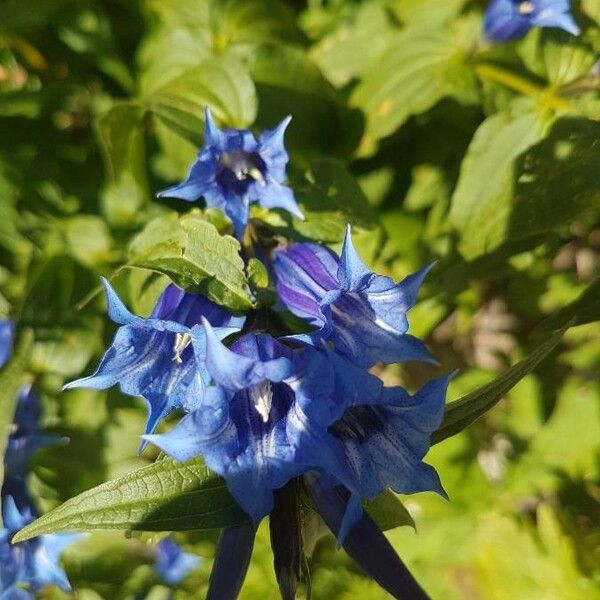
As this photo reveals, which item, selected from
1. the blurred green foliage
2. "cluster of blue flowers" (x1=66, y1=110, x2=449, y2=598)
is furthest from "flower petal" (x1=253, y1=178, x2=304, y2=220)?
"cluster of blue flowers" (x1=66, y1=110, x2=449, y2=598)

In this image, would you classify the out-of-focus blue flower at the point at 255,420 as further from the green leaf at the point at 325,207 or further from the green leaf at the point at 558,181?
the green leaf at the point at 558,181

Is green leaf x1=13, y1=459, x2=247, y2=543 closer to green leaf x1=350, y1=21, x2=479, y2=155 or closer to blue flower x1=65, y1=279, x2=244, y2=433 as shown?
blue flower x1=65, y1=279, x2=244, y2=433

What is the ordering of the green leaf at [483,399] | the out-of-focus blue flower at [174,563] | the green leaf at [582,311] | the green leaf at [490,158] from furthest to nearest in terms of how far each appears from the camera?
the out-of-focus blue flower at [174,563], the green leaf at [490,158], the green leaf at [582,311], the green leaf at [483,399]

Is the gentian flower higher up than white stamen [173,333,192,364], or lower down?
higher up

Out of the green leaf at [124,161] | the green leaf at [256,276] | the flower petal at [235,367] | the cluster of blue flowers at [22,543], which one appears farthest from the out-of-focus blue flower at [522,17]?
the cluster of blue flowers at [22,543]

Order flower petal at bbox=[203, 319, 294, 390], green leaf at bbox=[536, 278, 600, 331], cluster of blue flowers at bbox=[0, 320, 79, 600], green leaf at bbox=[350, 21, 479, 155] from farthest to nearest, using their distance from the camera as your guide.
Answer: green leaf at bbox=[350, 21, 479, 155] → cluster of blue flowers at bbox=[0, 320, 79, 600] → green leaf at bbox=[536, 278, 600, 331] → flower petal at bbox=[203, 319, 294, 390]

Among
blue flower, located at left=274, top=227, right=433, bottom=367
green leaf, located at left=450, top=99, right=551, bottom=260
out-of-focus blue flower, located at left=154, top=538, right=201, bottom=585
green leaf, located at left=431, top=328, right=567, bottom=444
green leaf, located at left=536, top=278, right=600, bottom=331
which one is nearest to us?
blue flower, located at left=274, top=227, right=433, bottom=367

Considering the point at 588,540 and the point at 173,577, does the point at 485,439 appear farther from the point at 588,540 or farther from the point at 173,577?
the point at 173,577
